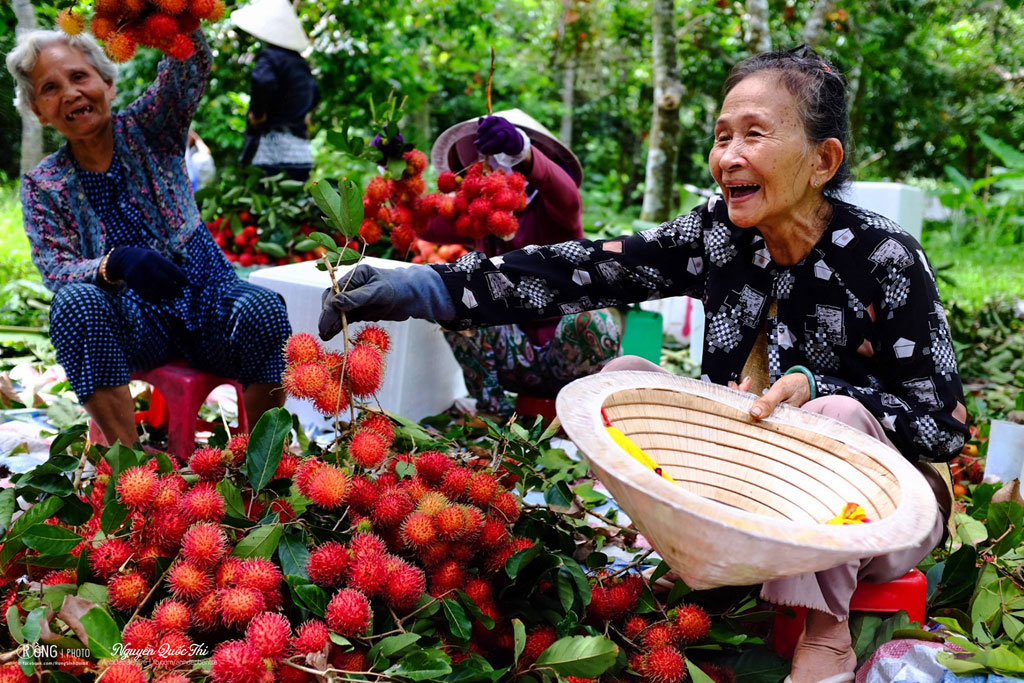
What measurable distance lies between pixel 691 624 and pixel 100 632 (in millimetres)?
811

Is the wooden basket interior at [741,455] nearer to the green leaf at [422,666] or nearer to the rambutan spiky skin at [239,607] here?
the green leaf at [422,666]

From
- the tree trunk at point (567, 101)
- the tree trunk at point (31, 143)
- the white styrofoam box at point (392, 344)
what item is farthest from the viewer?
the tree trunk at point (567, 101)

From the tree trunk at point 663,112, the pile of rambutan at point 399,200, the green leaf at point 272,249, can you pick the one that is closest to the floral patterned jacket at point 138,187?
the pile of rambutan at point 399,200

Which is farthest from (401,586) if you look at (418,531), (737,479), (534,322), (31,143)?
(31,143)

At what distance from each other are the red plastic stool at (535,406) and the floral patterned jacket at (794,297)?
2.82 ft

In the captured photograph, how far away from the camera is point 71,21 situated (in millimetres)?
1633

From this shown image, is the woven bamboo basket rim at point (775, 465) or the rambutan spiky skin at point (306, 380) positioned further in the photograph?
the rambutan spiky skin at point (306, 380)

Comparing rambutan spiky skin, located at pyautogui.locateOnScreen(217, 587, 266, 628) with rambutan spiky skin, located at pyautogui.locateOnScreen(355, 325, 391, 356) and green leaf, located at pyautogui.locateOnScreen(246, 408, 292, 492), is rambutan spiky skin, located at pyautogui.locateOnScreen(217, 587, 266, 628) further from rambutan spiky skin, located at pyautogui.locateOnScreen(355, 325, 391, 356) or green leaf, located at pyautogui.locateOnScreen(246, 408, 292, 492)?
rambutan spiky skin, located at pyautogui.locateOnScreen(355, 325, 391, 356)

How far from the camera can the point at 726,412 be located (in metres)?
1.43

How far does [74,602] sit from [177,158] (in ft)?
4.63

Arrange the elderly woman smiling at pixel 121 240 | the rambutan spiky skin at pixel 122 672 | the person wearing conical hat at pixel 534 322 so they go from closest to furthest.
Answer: the rambutan spiky skin at pixel 122 672 < the elderly woman smiling at pixel 121 240 < the person wearing conical hat at pixel 534 322

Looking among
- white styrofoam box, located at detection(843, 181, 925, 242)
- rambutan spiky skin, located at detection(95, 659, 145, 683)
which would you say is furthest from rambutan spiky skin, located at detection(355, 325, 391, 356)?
white styrofoam box, located at detection(843, 181, 925, 242)

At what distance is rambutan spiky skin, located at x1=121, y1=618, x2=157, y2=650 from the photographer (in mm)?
1051

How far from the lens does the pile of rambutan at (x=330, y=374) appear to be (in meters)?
1.25
